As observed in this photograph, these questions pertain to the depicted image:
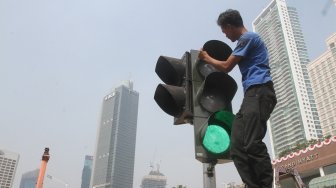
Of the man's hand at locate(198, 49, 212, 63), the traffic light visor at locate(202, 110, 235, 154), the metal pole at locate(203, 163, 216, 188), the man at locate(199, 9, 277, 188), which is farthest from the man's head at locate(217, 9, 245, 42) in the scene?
the metal pole at locate(203, 163, 216, 188)

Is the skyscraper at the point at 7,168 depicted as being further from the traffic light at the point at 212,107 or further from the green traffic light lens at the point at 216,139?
the green traffic light lens at the point at 216,139

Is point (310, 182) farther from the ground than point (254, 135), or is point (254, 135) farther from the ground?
point (310, 182)

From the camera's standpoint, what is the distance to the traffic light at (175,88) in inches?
135

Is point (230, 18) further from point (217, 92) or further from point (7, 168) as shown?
point (7, 168)

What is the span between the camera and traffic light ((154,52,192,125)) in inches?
135

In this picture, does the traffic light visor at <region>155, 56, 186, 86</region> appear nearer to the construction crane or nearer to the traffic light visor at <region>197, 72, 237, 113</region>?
the traffic light visor at <region>197, 72, 237, 113</region>

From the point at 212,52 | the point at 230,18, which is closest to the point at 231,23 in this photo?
the point at 230,18

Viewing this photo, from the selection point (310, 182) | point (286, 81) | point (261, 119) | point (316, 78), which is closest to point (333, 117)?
point (316, 78)

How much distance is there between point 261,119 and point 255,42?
2.55ft

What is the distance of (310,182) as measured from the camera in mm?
36031

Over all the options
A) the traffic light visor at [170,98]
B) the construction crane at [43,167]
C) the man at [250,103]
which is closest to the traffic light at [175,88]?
the traffic light visor at [170,98]

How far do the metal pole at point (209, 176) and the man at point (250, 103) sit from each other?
0.54 meters

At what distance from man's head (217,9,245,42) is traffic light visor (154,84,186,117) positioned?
2.64ft

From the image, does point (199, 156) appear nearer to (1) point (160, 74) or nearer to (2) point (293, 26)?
(1) point (160, 74)
